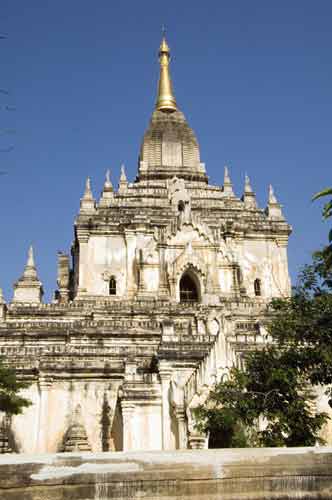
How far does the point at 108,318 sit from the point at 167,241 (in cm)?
868

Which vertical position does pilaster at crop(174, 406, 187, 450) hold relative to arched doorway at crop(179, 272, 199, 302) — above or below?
below

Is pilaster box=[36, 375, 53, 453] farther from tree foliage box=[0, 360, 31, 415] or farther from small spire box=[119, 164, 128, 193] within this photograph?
small spire box=[119, 164, 128, 193]

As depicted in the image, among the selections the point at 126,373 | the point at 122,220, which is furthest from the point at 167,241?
the point at 126,373

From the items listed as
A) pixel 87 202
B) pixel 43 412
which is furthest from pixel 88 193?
pixel 43 412

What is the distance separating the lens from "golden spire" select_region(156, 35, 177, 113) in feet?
181

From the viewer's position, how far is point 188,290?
41562 millimetres

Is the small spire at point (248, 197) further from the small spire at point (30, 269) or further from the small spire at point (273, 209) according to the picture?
the small spire at point (30, 269)

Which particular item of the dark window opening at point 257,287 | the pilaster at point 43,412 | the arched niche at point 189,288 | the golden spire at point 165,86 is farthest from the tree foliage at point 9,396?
the golden spire at point 165,86

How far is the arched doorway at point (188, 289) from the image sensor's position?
134ft

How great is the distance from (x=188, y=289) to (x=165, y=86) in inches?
923

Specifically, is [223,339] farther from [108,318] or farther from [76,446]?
[108,318]

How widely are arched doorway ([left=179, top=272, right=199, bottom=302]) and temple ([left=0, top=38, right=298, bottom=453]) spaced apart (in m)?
0.11

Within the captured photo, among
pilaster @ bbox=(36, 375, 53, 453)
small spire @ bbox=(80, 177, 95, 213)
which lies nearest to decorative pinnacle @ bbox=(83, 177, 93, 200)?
small spire @ bbox=(80, 177, 95, 213)

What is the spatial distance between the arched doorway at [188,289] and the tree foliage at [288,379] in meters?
22.2
